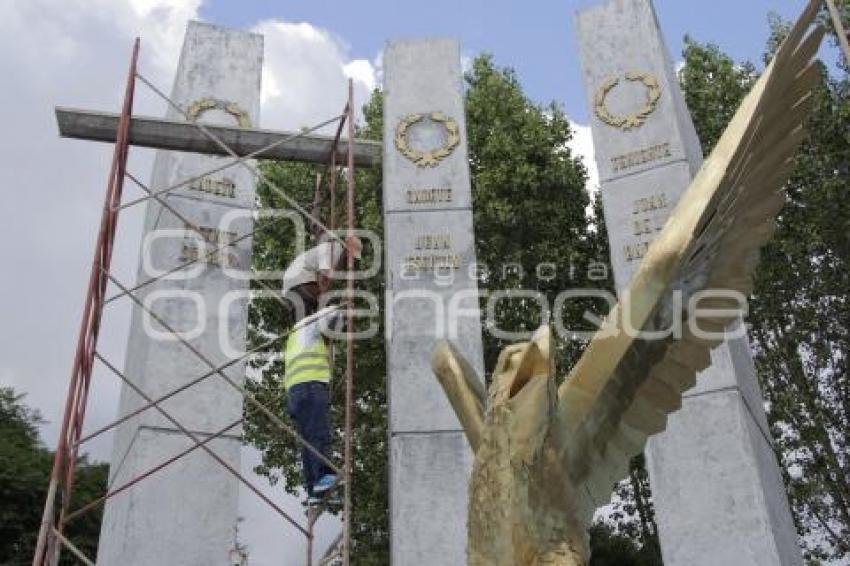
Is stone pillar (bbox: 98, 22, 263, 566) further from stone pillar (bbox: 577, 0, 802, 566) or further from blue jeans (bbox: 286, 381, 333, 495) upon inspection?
stone pillar (bbox: 577, 0, 802, 566)

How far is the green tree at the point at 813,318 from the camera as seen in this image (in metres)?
11.7

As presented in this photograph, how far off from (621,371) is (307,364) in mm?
3023

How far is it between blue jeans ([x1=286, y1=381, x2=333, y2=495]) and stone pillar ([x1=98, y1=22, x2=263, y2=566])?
1.22 meters

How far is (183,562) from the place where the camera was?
21.0ft

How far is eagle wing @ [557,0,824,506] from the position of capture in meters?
3.27

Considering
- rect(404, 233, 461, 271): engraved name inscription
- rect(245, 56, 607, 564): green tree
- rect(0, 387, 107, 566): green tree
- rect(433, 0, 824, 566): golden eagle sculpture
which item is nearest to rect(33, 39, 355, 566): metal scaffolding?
rect(404, 233, 461, 271): engraved name inscription

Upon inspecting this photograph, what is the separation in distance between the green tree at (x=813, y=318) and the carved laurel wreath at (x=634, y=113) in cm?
437

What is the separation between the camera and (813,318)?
39.7ft

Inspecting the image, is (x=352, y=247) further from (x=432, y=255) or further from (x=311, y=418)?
(x=432, y=255)

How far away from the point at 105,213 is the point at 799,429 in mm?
9884

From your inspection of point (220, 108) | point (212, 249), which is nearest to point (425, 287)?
point (212, 249)

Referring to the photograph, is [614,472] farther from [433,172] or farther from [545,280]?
[545,280]

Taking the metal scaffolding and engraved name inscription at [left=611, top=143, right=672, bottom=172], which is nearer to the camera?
the metal scaffolding

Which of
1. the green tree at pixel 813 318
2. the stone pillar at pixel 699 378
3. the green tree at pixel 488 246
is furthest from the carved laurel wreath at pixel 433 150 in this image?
the green tree at pixel 813 318
